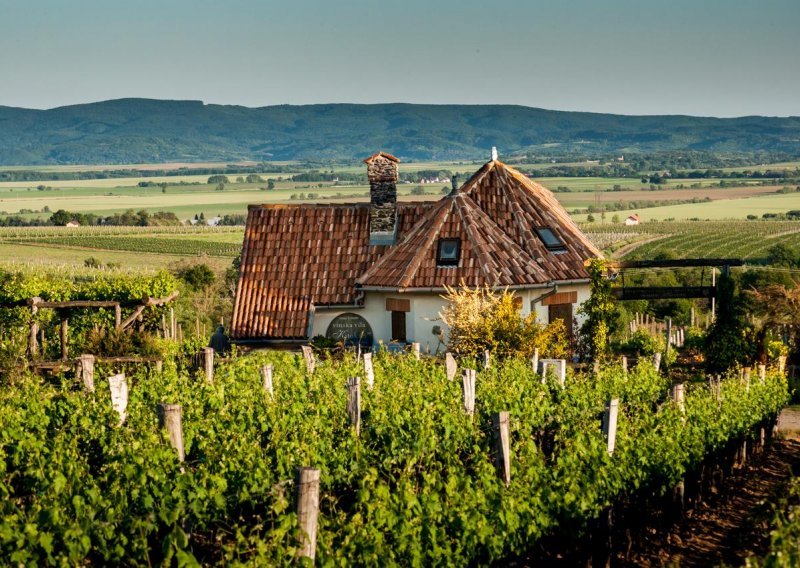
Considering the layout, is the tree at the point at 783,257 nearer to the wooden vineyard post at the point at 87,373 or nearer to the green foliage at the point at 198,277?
the green foliage at the point at 198,277

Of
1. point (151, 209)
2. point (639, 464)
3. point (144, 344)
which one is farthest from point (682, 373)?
point (151, 209)

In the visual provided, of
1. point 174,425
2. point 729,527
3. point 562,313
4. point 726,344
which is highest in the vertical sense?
point 174,425

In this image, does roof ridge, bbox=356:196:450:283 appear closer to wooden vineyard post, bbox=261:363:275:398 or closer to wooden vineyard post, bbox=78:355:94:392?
wooden vineyard post, bbox=78:355:94:392

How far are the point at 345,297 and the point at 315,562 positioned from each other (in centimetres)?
2031

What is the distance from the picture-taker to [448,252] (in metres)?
28.7

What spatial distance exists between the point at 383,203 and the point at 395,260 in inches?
87.0

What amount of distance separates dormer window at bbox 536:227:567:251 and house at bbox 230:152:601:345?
30 mm

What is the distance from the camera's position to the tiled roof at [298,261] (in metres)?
29.3

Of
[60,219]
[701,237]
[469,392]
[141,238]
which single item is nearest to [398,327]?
[469,392]

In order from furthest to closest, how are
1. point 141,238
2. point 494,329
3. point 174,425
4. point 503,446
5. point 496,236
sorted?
point 141,238 < point 496,236 < point 494,329 < point 503,446 < point 174,425

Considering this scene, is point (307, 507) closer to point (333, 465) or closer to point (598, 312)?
point (333, 465)

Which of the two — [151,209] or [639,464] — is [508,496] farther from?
[151,209]

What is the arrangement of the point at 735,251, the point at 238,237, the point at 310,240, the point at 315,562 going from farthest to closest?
the point at 238,237 → the point at 735,251 → the point at 310,240 → the point at 315,562

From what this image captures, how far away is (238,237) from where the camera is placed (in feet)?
334
